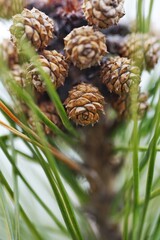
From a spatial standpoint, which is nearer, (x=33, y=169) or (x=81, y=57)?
(x=81, y=57)

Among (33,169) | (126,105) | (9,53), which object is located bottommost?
(33,169)

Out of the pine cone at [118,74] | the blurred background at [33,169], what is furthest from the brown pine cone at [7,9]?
the pine cone at [118,74]

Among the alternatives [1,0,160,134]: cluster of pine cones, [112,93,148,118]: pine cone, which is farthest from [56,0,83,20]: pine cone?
[112,93,148,118]: pine cone

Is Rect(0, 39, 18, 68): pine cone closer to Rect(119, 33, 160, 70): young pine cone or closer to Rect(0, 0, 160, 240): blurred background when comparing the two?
Rect(0, 0, 160, 240): blurred background

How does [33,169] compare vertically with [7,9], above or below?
below

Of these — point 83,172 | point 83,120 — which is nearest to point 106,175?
point 83,172

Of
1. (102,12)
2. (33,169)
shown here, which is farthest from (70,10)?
(33,169)

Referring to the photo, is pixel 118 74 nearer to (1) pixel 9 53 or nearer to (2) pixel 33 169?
(1) pixel 9 53

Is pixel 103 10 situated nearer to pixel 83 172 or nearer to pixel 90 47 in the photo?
pixel 90 47
